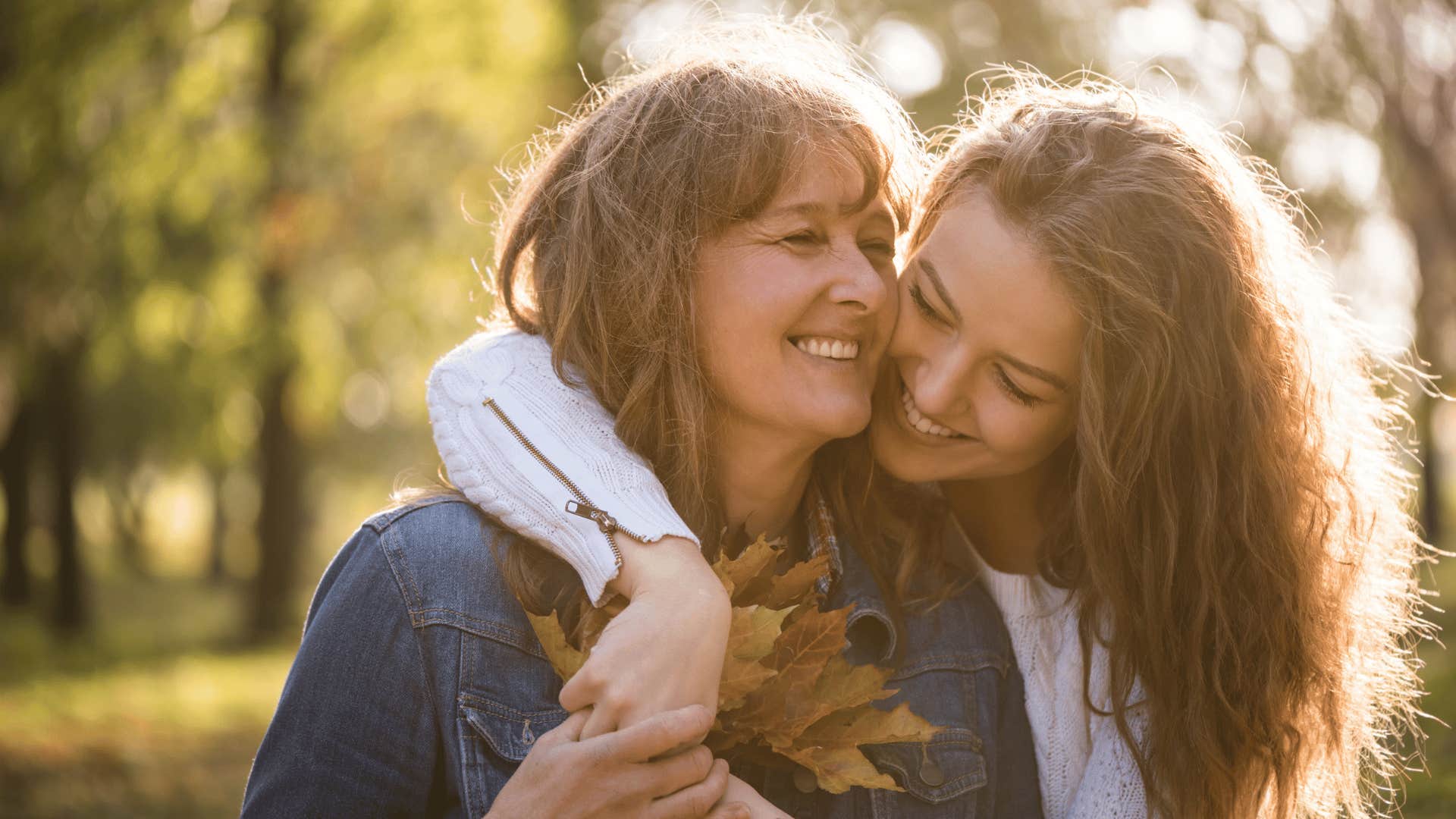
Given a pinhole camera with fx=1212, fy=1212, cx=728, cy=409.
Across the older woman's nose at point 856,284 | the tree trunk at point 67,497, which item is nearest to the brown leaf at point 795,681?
the older woman's nose at point 856,284

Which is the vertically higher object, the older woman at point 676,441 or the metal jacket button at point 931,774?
the older woman at point 676,441

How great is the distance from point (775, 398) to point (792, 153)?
49 centimetres

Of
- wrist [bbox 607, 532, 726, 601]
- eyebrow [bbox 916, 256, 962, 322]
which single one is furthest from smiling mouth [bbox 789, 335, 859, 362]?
wrist [bbox 607, 532, 726, 601]

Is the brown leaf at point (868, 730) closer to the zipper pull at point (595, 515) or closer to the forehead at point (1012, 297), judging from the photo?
the zipper pull at point (595, 515)

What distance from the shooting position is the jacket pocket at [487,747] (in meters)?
2.22

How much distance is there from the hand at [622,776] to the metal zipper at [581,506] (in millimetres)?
329

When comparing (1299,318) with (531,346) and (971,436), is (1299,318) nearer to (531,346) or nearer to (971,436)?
(971,436)

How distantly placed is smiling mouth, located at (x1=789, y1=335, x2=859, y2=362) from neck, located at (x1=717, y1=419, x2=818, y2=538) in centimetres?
20

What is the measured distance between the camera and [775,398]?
2.45 m

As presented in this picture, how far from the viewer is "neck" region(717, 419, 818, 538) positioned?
102 inches

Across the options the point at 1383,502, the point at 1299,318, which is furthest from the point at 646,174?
the point at 1383,502

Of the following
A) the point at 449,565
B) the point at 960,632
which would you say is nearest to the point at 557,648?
the point at 449,565

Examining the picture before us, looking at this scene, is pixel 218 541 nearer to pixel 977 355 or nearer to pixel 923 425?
pixel 923 425

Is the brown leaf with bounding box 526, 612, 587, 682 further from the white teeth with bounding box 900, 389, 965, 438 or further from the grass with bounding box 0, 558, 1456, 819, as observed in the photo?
the grass with bounding box 0, 558, 1456, 819
